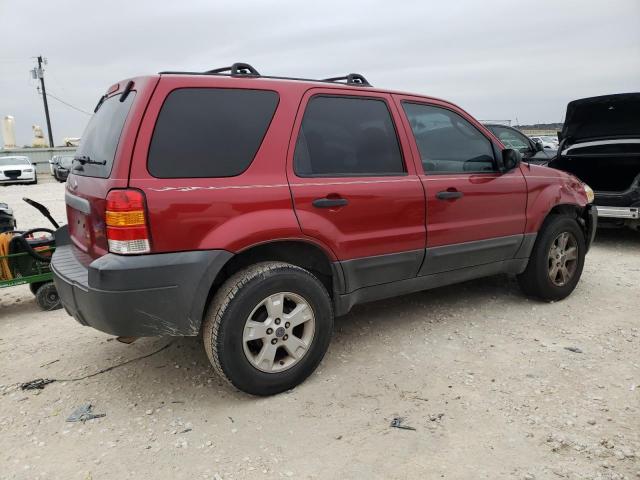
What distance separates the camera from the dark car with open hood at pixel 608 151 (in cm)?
643

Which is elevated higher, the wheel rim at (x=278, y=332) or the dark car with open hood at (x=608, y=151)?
the dark car with open hood at (x=608, y=151)

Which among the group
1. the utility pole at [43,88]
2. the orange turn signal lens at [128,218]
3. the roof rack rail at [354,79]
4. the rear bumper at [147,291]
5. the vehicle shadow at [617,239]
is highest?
the utility pole at [43,88]

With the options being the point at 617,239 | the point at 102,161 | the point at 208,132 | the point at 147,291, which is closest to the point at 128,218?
the point at 147,291

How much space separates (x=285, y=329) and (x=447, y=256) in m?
1.47

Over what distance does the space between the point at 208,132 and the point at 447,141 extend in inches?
75.9

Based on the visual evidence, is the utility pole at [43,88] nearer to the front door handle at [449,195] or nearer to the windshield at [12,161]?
the windshield at [12,161]

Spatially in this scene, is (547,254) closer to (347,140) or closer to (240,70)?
(347,140)

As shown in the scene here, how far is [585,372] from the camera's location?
314cm

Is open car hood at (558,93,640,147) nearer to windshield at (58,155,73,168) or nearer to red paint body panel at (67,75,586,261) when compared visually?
red paint body panel at (67,75,586,261)

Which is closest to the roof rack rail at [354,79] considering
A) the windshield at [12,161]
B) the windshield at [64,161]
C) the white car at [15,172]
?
the white car at [15,172]

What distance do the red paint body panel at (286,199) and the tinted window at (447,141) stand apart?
0.08m

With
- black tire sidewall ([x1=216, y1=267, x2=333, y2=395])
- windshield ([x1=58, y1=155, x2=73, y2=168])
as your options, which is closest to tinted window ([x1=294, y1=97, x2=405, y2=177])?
black tire sidewall ([x1=216, y1=267, x2=333, y2=395])

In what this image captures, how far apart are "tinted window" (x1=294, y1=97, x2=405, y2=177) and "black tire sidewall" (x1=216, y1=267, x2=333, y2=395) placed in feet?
2.21

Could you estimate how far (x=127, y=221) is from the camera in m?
2.46
